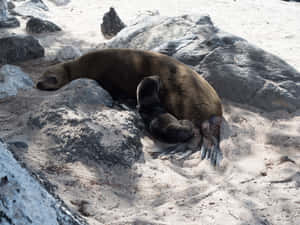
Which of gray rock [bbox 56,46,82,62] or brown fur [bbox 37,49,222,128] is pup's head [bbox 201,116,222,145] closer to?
brown fur [bbox 37,49,222,128]

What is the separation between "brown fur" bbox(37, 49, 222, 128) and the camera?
14.6ft

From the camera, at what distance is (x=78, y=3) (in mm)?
11609

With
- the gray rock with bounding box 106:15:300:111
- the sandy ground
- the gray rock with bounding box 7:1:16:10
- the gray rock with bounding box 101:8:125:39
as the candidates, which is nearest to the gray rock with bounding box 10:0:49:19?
the gray rock with bounding box 7:1:16:10

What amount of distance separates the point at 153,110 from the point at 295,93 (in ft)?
6.92

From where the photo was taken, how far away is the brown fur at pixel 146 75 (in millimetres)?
4449

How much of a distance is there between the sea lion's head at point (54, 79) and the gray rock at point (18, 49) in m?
1.34

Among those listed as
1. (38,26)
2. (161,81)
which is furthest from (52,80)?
(38,26)

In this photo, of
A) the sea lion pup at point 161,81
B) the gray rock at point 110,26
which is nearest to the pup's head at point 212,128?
the sea lion pup at point 161,81

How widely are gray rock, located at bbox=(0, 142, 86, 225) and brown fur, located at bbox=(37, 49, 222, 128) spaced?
2952mm

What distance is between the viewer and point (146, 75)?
4.88 metres

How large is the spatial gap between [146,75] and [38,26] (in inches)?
190

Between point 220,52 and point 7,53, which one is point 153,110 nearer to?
point 220,52

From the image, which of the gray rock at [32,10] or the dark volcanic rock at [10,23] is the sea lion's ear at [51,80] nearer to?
the dark volcanic rock at [10,23]

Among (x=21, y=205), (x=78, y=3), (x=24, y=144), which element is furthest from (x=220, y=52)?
(x=78, y=3)
